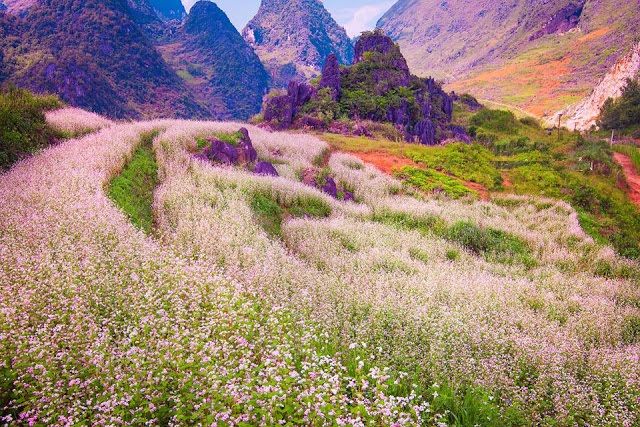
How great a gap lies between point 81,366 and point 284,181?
1017cm

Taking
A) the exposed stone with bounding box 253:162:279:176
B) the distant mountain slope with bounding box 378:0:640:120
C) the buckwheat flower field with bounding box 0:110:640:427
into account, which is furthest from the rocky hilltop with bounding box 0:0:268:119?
the distant mountain slope with bounding box 378:0:640:120

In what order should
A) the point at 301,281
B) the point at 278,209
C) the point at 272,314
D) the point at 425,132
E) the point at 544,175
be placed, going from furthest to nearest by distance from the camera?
the point at 425,132, the point at 544,175, the point at 278,209, the point at 301,281, the point at 272,314

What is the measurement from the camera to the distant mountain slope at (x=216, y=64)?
454ft

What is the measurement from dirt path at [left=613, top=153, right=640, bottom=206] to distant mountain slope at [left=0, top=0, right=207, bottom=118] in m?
73.1

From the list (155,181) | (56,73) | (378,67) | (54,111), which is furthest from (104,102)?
(155,181)

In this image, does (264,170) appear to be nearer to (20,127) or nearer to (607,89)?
(20,127)

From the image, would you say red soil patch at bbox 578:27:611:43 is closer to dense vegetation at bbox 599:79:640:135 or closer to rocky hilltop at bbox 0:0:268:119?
dense vegetation at bbox 599:79:640:135

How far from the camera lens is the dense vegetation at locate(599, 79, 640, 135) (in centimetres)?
4975

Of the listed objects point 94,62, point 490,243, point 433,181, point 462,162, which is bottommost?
point 490,243

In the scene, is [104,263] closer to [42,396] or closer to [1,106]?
[42,396]

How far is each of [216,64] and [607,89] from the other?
137239 millimetres

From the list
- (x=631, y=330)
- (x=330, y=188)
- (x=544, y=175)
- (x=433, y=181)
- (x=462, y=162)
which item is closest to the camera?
(x=631, y=330)

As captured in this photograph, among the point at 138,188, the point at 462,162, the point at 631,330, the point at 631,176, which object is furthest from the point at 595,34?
the point at 138,188

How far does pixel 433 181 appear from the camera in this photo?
21359mm
